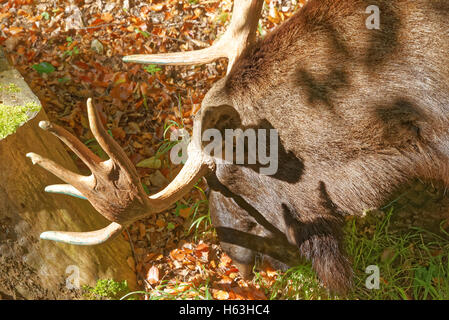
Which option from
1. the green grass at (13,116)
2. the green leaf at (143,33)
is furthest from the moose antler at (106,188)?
the green leaf at (143,33)

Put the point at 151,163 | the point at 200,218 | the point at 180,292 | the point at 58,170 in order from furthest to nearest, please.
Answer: the point at 151,163 → the point at 200,218 → the point at 180,292 → the point at 58,170

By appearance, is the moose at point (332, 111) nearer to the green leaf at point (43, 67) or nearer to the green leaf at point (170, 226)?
the green leaf at point (170, 226)

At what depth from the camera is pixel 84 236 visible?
8.92ft

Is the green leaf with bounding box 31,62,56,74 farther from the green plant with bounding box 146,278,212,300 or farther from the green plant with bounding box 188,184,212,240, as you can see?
the green plant with bounding box 146,278,212,300

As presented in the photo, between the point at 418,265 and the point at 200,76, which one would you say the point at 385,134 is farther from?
the point at 200,76

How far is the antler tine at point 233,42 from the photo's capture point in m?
3.09

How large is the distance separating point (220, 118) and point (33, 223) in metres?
1.46

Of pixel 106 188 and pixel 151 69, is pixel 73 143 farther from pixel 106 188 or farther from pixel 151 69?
pixel 151 69

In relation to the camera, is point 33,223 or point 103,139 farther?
point 33,223

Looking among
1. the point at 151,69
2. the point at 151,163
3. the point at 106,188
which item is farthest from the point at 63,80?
the point at 106,188

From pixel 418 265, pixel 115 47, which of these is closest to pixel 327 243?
pixel 418 265

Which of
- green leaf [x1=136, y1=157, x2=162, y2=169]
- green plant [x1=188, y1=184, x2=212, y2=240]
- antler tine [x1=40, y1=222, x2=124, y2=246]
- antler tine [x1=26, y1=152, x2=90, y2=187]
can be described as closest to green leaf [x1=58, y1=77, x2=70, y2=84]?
green leaf [x1=136, y1=157, x2=162, y2=169]

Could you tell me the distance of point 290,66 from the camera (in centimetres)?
275

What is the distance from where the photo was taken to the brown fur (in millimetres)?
2707
